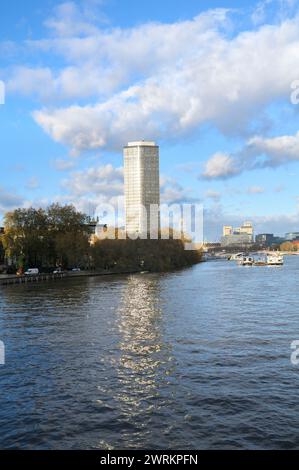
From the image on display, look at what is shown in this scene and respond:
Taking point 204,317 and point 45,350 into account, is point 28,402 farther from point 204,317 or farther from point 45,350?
point 204,317

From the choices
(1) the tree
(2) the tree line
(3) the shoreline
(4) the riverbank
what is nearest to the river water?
(3) the shoreline

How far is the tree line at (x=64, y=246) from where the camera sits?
4744 inches

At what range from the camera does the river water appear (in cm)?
1673

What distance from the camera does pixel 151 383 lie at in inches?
888

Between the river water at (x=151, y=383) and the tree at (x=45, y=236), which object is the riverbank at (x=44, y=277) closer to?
the tree at (x=45, y=236)

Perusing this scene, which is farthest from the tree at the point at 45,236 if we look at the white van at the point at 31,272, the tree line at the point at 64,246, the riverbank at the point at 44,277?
the riverbank at the point at 44,277

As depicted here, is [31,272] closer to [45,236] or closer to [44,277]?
[44,277]

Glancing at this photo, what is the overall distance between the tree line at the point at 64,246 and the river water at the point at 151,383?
80.3 metres

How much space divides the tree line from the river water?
80.3 metres

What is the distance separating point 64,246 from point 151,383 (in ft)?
336

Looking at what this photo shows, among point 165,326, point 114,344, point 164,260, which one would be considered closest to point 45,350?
point 114,344

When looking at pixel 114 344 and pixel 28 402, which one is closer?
pixel 28 402
